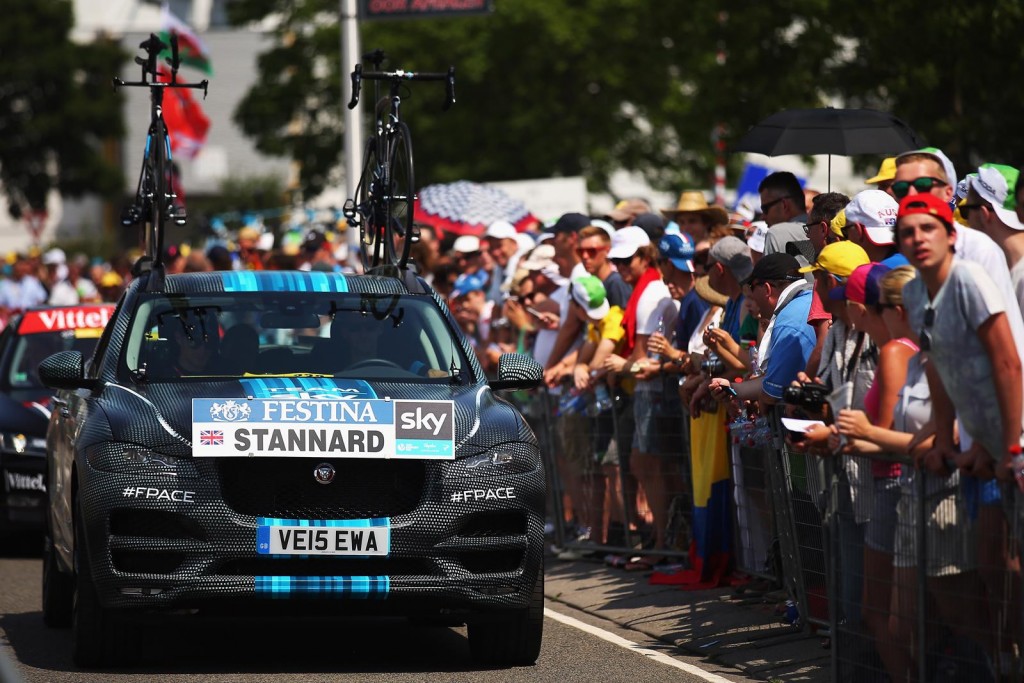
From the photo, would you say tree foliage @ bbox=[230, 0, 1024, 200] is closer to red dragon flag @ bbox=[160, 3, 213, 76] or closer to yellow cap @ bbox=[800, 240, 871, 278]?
red dragon flag @ bbox=[160, 3, 213, 76]

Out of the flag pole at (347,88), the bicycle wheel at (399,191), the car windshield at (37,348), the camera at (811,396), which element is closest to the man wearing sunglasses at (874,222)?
the camera at (811,396)

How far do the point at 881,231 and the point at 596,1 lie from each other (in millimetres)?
37386

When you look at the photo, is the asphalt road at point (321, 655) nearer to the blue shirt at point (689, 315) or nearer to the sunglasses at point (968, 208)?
the blue shirt at point (689, 315)

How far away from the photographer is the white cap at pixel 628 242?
12.7 meters

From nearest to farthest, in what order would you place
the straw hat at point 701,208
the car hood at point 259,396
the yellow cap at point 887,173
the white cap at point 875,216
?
the car hood at point 259,396 < the white cap at point 875,216 < the yellow cap at point 887,173 < the straw hat at point 701,208

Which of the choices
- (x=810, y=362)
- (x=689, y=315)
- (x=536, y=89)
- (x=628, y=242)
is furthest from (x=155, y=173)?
(x=536, y=89)

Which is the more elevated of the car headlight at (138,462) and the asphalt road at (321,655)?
the car headlight at (138,462)

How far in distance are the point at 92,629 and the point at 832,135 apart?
252 inches

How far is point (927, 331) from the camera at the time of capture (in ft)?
22.5

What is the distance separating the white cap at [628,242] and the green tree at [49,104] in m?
61.1

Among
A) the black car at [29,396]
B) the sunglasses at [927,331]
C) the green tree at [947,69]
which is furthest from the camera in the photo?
the green tree at [947,69]

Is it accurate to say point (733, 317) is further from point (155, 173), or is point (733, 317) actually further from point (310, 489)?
point (155, 173)

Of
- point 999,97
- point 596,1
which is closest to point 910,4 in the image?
point 999,97

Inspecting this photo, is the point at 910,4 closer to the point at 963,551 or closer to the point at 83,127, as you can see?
the point at 963,551
